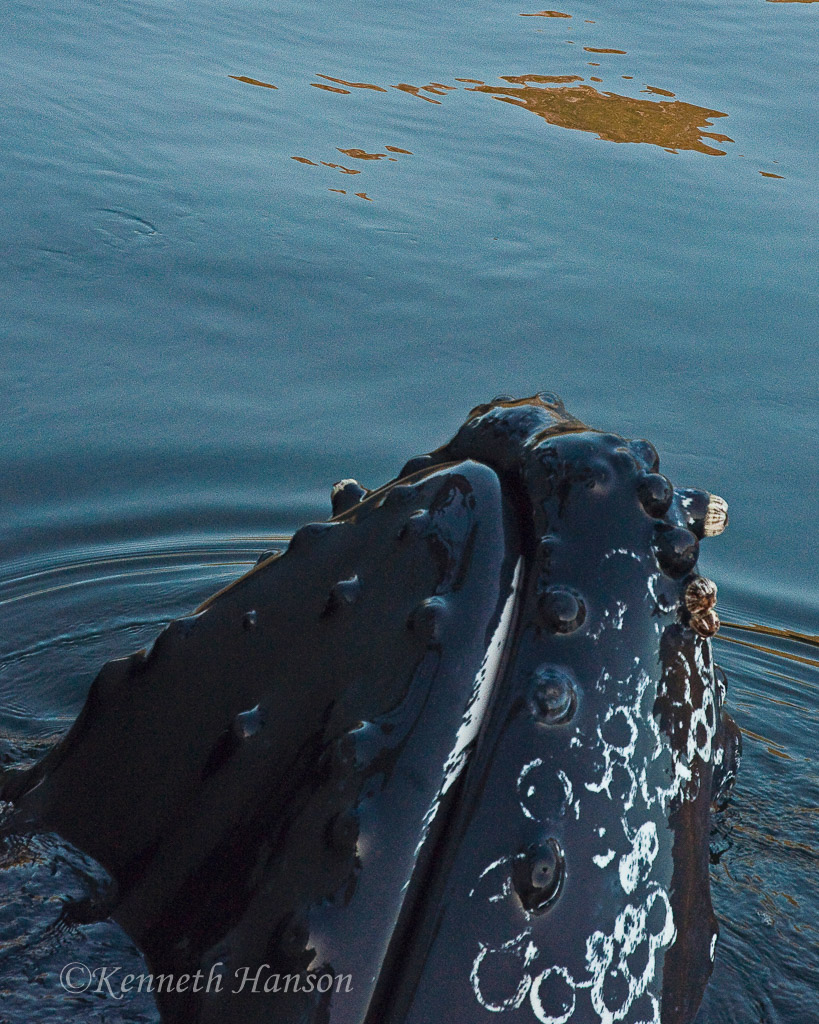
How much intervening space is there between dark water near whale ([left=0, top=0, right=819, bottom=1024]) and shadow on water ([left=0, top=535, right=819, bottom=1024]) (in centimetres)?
1

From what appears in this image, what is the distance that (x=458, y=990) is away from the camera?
233 centimetres

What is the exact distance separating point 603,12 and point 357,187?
6.77 m

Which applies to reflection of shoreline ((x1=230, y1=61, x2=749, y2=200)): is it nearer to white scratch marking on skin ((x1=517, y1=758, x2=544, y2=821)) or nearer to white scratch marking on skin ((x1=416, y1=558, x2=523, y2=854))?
white scratch marking on skin ((x1=416, y1=558, x2=523, y2=854))

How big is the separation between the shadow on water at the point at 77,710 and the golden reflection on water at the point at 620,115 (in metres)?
6.75

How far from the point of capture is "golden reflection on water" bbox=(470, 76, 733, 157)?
11.8m

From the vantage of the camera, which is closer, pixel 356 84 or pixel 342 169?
pixel 342 169

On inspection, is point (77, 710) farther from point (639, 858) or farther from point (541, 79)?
point (541, 79)

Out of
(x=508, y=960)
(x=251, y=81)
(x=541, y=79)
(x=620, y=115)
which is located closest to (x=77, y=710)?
(x=508, y=960)

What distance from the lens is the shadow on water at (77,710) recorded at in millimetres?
2723

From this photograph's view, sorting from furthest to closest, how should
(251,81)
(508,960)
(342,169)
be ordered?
(251,81)
(342,169)
(508,960)

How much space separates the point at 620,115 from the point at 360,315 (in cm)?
505

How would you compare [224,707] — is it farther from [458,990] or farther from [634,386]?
[634,386]

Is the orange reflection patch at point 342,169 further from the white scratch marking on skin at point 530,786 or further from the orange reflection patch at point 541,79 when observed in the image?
the white scratch marking on skin at point 530,786

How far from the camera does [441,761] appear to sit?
8.07ft
